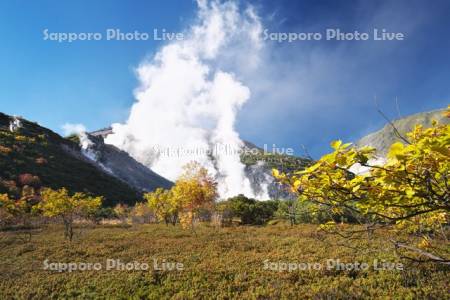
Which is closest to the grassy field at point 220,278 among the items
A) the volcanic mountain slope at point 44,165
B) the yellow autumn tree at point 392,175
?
the yellow autumn tree at point 392,175

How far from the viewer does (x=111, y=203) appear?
6494 centimetres

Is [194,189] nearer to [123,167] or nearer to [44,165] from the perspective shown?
[44,165]

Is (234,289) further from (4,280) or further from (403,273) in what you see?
(4,280)

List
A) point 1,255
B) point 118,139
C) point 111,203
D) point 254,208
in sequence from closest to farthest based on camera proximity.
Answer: point 1,255 → point 254,208 → point 111,203 → point 118,139

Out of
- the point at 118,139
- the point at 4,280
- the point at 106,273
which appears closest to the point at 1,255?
the point at 4,280

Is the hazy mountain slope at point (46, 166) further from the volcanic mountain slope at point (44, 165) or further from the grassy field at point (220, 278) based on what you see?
the grassy field at point (220, 278)

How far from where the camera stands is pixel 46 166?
6625cm

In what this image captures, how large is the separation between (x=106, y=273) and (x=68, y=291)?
218 centimetres

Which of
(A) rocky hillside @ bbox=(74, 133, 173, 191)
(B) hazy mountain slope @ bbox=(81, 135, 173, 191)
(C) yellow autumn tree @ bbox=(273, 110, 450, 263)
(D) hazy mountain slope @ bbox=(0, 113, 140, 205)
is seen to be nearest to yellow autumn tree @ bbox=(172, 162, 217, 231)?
(C) yellow autumn tree @ bbox=(273, 110, 450, 263)

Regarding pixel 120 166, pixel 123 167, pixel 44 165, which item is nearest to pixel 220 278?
pixel 44 165

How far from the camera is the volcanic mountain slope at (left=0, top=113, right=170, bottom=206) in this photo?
5731 cm

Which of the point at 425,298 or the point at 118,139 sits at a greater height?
the point at 118,139

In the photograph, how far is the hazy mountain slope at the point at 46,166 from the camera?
5781 centimetres

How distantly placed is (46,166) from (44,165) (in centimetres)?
54
